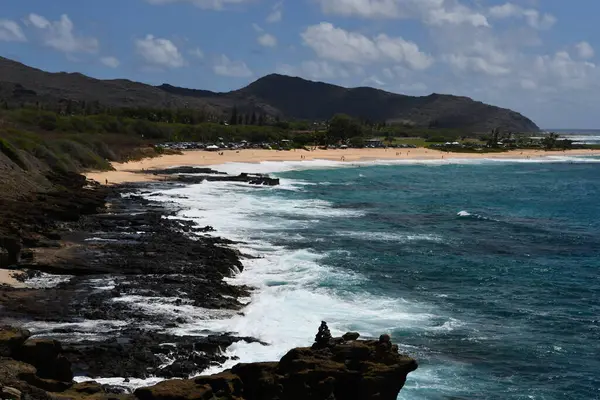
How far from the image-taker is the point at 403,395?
16.1m

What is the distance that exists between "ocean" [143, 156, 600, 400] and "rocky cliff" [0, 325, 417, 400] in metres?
3.61

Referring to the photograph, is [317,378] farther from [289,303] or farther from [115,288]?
[115,288]

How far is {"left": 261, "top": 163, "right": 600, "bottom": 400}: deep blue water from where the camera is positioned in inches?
722

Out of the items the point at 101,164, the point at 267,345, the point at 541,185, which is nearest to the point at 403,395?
the point at 267,345

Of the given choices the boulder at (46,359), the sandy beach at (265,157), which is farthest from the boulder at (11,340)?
the sandy beach at (265,157)

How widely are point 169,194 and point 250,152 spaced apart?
58.8 metres

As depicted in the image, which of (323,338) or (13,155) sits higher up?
(13,155)

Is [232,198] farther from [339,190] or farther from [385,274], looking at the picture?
[385,274]

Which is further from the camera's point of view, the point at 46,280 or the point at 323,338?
the point at 46,280

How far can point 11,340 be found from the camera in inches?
500

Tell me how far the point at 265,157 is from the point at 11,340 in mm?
91728

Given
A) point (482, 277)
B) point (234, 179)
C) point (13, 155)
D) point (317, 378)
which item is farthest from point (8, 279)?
point (234, 179)

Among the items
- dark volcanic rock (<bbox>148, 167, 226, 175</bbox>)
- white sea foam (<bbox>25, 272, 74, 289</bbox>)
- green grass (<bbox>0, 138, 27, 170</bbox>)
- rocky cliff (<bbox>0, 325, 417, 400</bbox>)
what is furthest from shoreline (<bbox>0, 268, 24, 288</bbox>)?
dark volcanic rock (<bbox>148, 167, 226, 175</bbox>)

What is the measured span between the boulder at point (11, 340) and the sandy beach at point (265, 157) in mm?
44853
